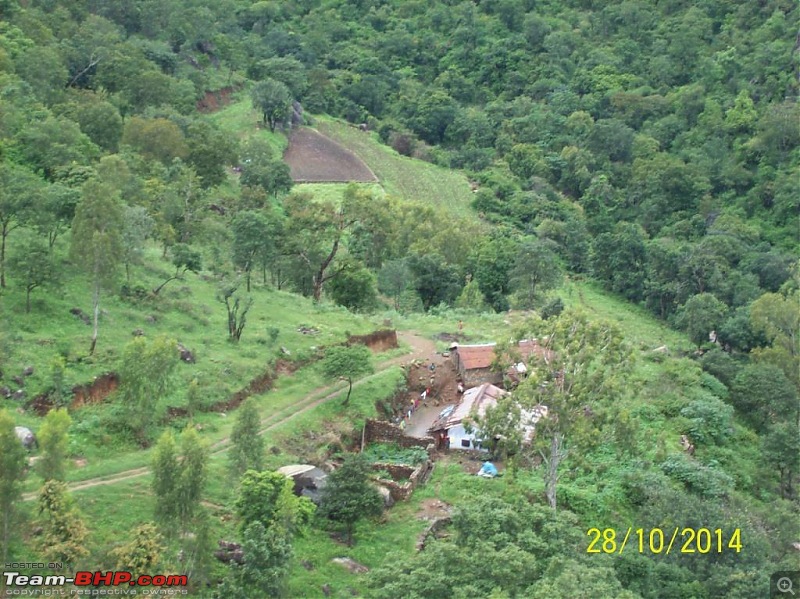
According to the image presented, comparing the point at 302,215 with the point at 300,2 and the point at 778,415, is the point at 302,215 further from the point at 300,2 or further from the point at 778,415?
the point at 300,2

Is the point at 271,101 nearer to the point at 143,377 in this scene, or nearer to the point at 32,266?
the point at 32,266

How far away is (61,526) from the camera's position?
687 inches

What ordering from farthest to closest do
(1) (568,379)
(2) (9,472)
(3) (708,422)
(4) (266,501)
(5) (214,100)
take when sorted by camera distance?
(5) (214,100) < (3) (708,422) < (1) (568,379) < (4) (266,501) < (2) (9,472)

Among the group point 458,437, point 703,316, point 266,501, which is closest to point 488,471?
A: point 458,437

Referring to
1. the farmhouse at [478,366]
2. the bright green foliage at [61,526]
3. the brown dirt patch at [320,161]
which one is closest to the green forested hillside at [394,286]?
the bright green foliage at [61,526]

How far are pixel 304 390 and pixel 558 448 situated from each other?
26.2 ft

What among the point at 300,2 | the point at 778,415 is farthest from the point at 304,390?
the point at 300,2

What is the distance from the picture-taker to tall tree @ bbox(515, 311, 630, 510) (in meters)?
22.7

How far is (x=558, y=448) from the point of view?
919 inches

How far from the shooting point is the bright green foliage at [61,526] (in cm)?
1714
